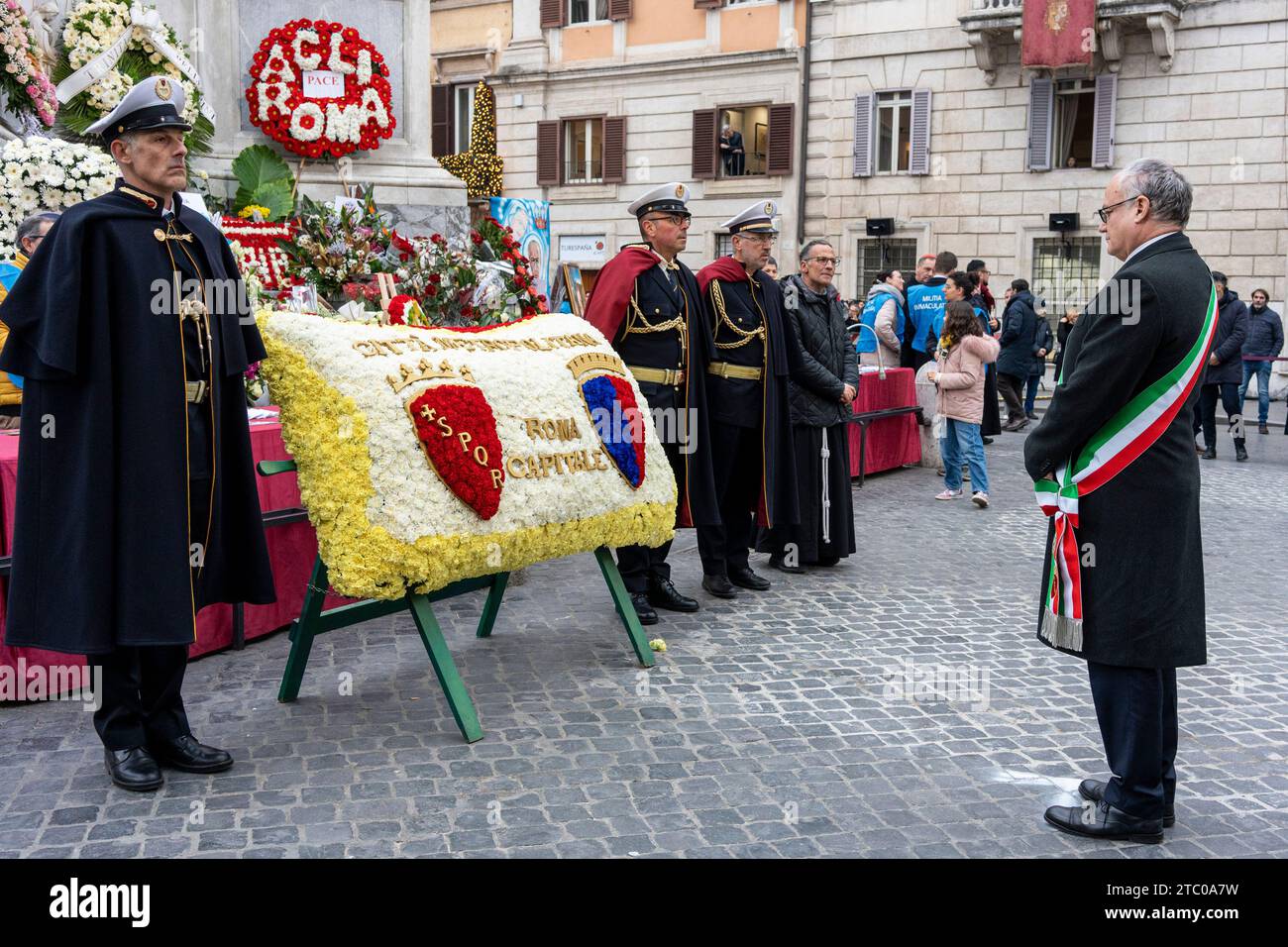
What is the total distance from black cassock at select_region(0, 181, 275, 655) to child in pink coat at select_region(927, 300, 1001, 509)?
23.3 feet

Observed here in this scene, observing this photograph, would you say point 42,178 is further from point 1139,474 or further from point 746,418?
point 1139,474

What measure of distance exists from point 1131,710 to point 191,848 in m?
2.71

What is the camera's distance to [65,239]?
3850mm

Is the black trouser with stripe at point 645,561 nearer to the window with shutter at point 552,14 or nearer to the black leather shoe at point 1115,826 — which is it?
the black leather shoe at point 1115,826

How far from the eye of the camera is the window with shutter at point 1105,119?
22781mm

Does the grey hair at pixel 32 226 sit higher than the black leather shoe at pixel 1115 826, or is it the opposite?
the grey hair at pixel 32 226

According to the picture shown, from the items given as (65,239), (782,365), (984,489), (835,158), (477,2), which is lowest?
(984,489)

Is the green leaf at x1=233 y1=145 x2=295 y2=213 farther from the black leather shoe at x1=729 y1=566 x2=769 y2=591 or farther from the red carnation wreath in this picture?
the black leather shoe at x1=729 y1=566 x2=769 y2=591

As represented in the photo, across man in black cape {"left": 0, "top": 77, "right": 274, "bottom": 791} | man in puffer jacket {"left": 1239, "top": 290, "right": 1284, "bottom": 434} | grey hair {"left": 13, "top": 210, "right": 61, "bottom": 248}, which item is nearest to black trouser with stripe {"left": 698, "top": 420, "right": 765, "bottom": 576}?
man in black cape {"left": 0, "top": 77, "right": 274, "bottom": 791}

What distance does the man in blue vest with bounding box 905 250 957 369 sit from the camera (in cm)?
1233

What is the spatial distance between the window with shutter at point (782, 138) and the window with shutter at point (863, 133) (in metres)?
1.33

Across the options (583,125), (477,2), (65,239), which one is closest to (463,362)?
(65,239)

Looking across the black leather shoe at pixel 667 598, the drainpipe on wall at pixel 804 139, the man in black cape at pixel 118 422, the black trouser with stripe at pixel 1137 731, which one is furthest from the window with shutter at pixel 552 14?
the black trouser with stripe at pixel 1137 731
